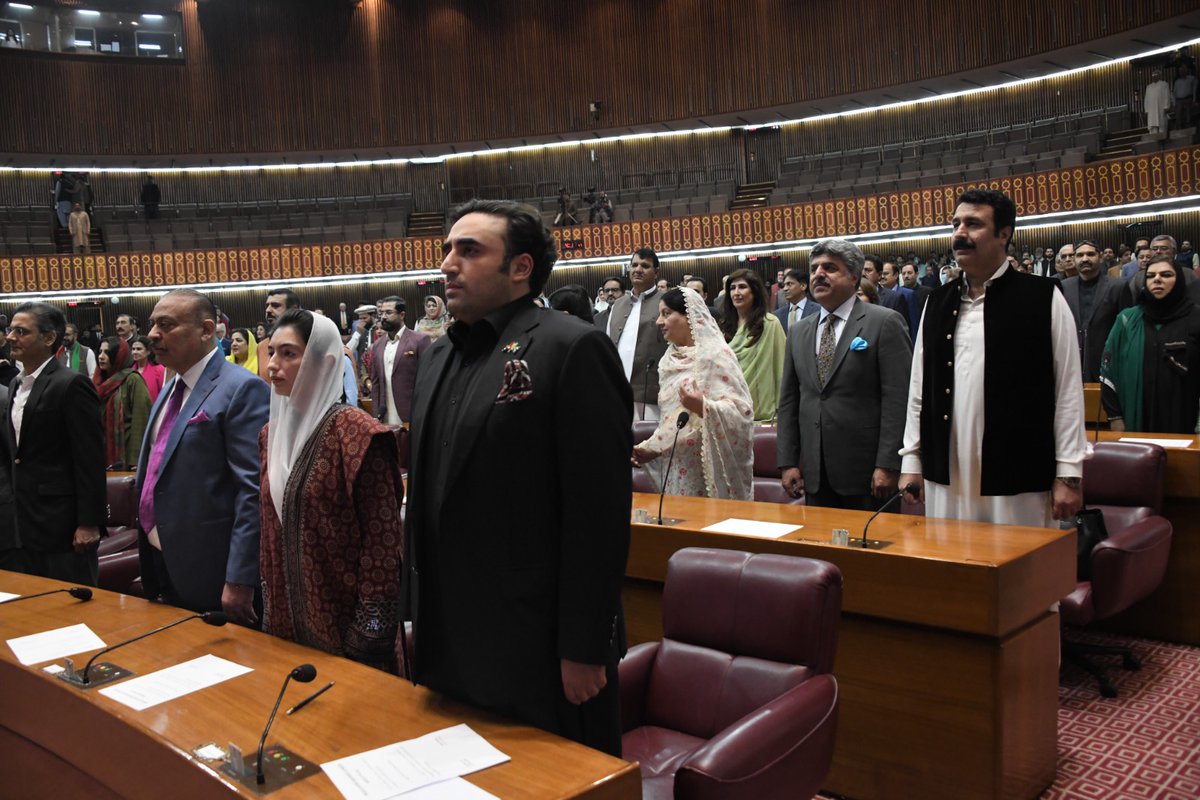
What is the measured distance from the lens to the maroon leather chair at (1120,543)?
10.4ft

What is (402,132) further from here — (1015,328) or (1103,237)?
(1015,328)

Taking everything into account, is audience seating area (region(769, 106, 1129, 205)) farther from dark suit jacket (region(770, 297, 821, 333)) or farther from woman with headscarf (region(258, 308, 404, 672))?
woman with headscarf (region(258, 308, 404, 672))

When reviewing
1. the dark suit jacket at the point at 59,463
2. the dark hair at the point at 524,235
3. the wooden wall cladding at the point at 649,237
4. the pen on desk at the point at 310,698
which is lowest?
the pen on desk at the point at 310,698

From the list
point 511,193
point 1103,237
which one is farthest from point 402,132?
point 1103,237

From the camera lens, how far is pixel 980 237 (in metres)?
2.77

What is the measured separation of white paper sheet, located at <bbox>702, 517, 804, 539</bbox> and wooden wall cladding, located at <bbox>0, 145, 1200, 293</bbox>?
38.8 feet

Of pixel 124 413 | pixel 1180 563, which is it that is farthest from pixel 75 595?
pixel 124 413

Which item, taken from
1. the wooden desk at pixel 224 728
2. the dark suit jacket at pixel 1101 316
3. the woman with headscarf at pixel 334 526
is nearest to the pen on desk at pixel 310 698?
the wooden desk at pixel 224 728

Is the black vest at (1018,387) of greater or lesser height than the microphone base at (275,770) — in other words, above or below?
above

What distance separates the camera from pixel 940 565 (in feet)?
7.86

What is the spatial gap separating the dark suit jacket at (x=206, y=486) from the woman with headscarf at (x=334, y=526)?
1.22 ft

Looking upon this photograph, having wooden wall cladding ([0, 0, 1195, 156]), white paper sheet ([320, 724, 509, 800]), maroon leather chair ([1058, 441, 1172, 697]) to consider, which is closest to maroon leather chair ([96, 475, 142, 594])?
white paper sheet ([320, 724, 509, 800])

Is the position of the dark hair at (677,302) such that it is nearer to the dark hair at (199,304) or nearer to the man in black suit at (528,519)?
the dark hair at (199,304)

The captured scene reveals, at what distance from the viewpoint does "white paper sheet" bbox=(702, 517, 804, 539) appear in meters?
2.84
